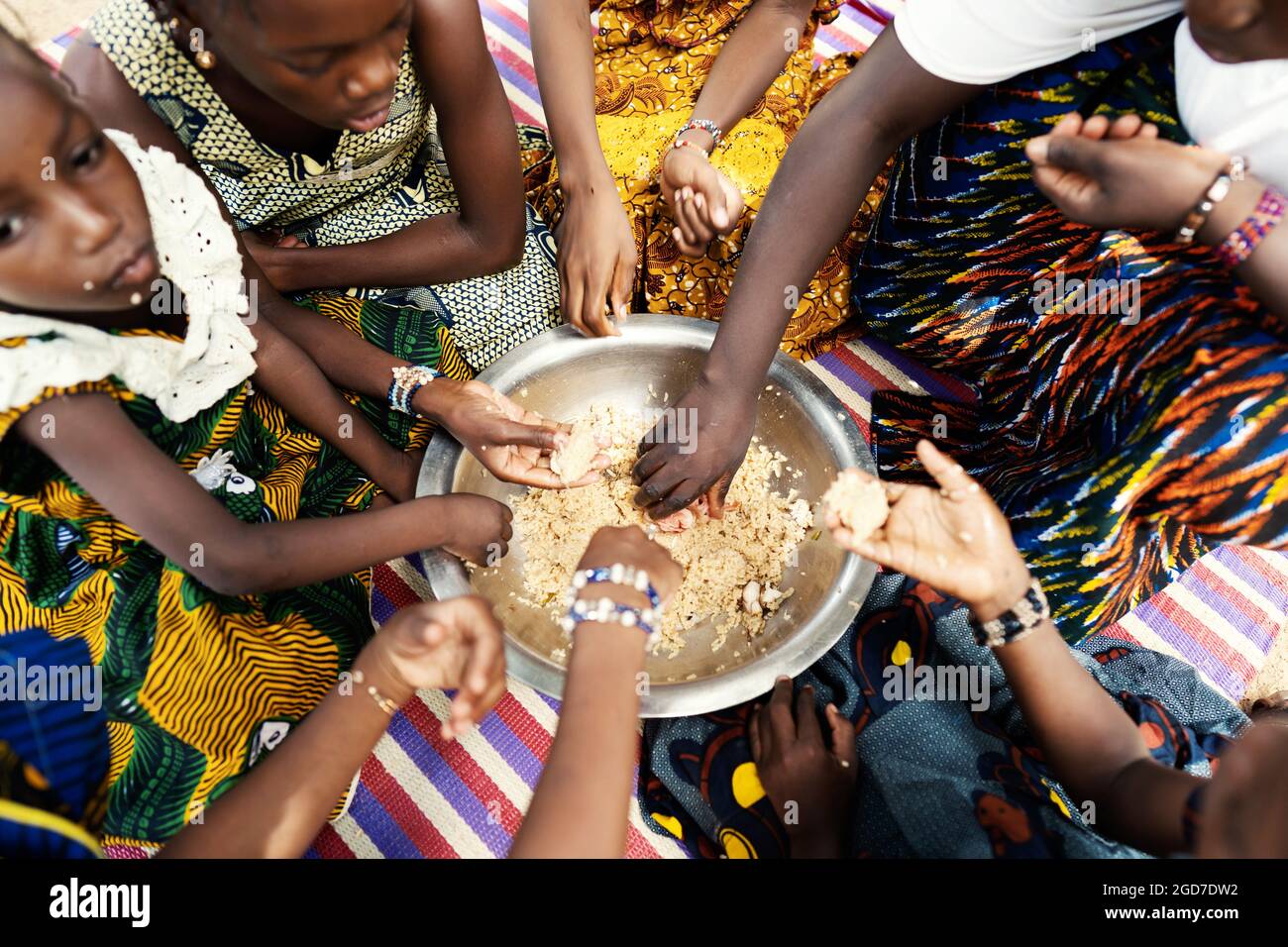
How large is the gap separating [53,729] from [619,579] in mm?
821

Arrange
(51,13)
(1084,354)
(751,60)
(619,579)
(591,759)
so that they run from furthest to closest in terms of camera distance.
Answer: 1. (51,13)
2. (751,60)
3. (1084,354)
4. (619,579)
5. (591,759)

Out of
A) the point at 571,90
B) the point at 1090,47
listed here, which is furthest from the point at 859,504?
the point at 571,90

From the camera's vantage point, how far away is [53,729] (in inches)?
43.5

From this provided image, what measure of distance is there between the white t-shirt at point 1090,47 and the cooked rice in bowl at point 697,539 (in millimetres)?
691

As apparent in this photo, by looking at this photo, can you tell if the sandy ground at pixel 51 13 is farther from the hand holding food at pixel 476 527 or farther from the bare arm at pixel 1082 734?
the bare arm at pixel 1082 734

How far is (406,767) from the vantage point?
57.3 inches

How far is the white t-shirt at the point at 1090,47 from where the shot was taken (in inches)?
38.6

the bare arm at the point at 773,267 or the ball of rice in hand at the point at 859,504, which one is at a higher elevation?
the bare arm at the point at 773,267

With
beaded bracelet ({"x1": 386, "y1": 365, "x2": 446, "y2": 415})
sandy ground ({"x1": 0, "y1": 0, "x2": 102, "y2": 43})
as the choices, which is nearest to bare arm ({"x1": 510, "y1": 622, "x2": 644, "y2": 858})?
beaded bracelet ({"x1": 386, "y1": 365, "x2": 446, "y2": 415})

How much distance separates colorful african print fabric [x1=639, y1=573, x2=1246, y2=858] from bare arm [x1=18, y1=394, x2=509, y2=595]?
508 mm

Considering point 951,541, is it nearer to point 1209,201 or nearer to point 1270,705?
point 1209,201

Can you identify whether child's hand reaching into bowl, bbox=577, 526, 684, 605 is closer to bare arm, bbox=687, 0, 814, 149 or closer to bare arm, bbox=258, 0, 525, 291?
bare arm, bbox=258, 0, 525, 291

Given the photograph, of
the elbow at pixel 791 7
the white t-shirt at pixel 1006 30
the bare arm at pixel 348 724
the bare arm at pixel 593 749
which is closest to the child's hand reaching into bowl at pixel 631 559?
the bare arm at pixel 593 749

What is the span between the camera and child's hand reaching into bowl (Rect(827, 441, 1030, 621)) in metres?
0.95
